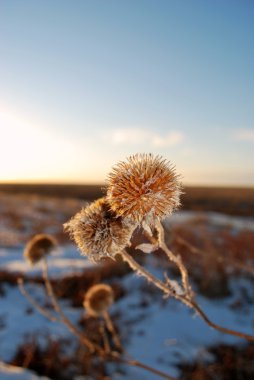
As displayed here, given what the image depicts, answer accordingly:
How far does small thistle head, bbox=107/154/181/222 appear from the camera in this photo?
5.42ft

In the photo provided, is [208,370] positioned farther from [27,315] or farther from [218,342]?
[27,315]

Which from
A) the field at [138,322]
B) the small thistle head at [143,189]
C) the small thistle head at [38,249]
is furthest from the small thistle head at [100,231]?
the small thistle head at [38,249]

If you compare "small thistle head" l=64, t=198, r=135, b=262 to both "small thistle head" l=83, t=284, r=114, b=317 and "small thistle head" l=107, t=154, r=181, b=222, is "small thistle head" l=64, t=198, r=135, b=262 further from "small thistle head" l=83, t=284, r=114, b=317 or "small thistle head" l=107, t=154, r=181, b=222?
"small thistle head" l=83, t=284, r=114, b=317

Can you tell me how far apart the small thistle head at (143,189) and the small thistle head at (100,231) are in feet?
0.37

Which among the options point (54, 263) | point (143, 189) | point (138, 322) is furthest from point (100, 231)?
point (54, 263)

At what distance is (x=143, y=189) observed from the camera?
1.67m

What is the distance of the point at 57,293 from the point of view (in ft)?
26.2

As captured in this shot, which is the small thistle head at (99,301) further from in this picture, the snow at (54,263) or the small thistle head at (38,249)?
the snow at (54,263)

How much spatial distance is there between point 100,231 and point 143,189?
335 mm

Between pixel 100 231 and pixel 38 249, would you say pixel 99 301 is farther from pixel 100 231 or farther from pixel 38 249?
pixel 100 231

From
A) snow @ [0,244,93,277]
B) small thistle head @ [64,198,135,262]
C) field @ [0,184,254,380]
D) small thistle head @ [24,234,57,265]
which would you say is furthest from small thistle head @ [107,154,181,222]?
snow @ [0,244,93,277]

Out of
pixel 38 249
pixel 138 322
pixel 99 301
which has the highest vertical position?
pixel 38 249

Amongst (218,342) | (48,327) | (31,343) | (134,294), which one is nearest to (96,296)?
(31,343)

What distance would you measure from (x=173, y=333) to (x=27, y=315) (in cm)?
273
